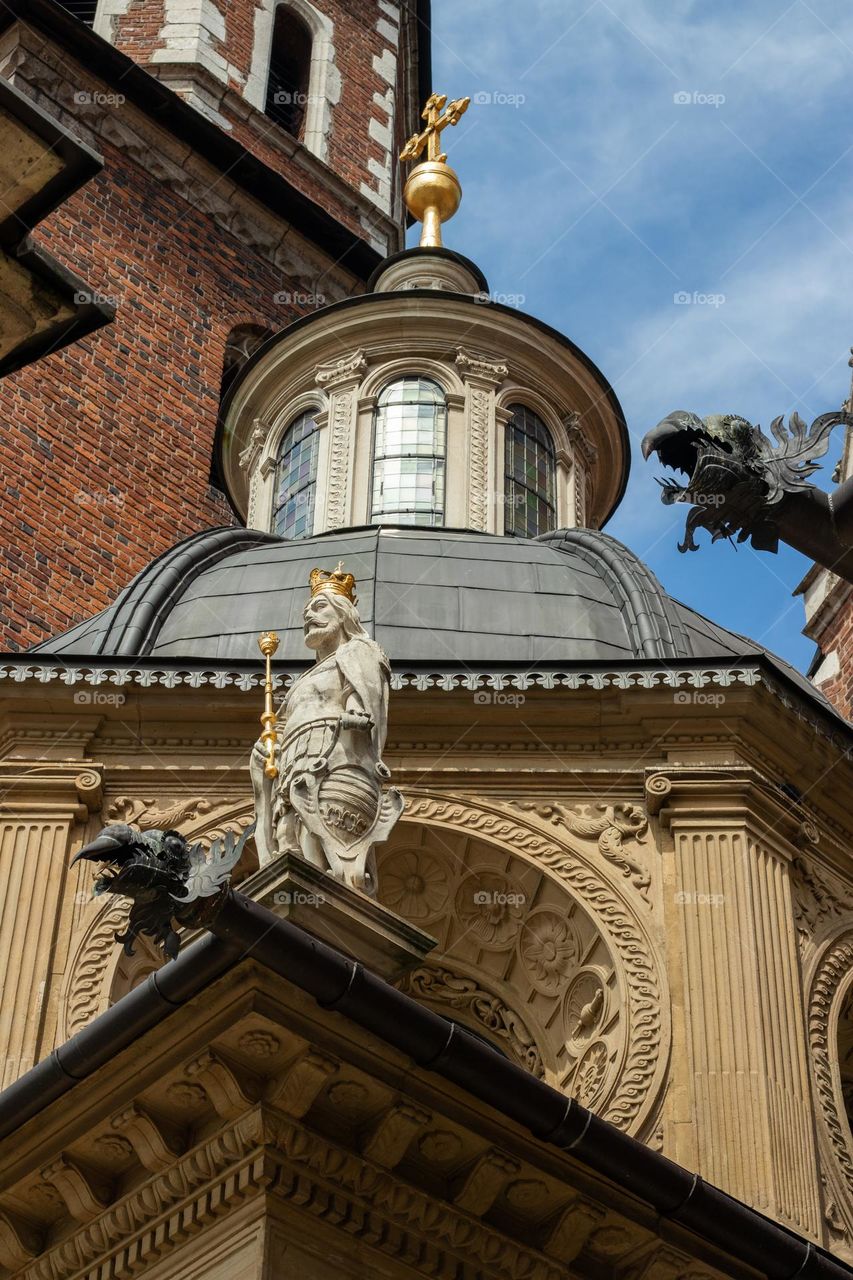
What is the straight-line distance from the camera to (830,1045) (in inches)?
533

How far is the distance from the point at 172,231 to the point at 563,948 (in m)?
13.5

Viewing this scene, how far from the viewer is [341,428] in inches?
824

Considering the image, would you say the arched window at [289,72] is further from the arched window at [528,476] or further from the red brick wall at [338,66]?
the arched window at [528,476]

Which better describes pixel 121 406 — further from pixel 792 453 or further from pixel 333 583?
pixel 792 453

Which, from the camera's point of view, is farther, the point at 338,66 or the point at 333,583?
the point at 338,66

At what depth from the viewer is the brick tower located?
22797mm

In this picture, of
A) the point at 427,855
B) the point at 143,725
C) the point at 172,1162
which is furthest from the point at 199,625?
the point at 172,1162

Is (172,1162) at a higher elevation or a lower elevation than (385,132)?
lower

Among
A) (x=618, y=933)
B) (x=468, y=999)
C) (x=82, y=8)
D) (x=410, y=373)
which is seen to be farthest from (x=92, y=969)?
(x=82, y=8)

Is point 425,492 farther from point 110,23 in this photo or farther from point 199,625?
point 110,23

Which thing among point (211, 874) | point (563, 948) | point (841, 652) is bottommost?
point (211, 874)

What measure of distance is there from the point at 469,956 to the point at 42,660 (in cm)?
310

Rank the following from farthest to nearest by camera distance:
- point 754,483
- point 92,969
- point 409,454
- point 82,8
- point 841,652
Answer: point 82,8
point 841,652
point 409,454
point 92,969
point 754,483

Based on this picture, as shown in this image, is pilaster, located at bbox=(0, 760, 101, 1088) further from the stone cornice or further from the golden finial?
the golden finial
